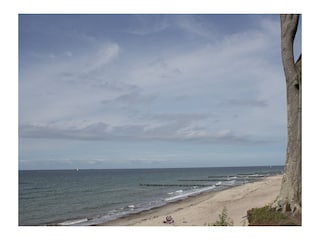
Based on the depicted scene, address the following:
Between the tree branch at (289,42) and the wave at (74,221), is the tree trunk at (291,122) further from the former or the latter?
the wave at (74,221)

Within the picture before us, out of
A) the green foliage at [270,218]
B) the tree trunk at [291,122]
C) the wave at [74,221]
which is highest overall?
the tree trunk at [291,122]

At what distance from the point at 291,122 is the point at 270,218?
1323 mm

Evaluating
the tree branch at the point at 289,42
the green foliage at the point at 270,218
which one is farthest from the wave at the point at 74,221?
the tree branch at the point at 289,42

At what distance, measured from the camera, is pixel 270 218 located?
5117 millimetres

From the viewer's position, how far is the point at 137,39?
232 inches

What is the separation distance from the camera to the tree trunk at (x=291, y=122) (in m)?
5.11

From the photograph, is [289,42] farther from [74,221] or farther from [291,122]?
[74,221]

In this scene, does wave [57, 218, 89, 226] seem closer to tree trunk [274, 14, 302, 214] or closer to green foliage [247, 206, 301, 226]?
green foliage [247, 206, 301, 226]

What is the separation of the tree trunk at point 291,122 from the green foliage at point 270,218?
113 millimetres

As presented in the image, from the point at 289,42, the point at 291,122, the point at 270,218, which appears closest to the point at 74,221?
the point at 270,218
